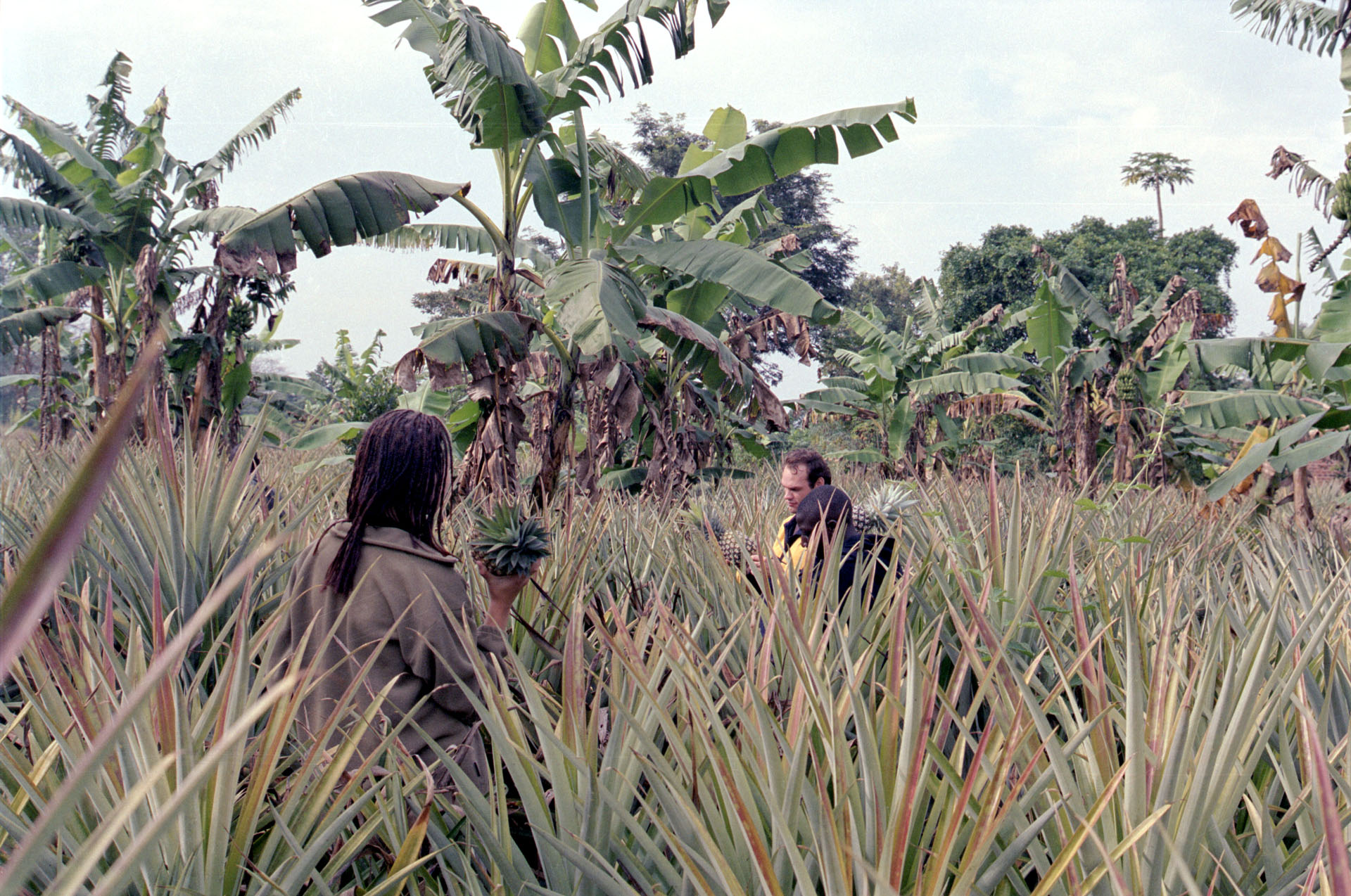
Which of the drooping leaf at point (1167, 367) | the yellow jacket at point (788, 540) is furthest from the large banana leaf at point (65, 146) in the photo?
the drooping leaf at point (1167, 367)

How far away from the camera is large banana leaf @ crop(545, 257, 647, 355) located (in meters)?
5.77

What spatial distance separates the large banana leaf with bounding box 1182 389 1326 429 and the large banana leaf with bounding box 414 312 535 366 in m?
6.46

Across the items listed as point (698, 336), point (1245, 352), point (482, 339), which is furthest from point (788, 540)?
point (1245, 352)

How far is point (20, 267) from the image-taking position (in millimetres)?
13930

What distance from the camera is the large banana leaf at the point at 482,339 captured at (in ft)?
18.7

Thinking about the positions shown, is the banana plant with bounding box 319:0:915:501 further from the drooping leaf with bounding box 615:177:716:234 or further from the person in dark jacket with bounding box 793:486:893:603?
the person in dark jacket with bounding box 793:486:893:603

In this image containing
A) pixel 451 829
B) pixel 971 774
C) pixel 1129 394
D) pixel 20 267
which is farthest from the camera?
pixel 20 267

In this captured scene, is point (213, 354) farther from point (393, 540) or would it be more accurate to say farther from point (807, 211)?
point (807, 211)

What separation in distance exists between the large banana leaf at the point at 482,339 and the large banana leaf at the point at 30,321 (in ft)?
22.7

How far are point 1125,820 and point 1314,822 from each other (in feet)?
1.31

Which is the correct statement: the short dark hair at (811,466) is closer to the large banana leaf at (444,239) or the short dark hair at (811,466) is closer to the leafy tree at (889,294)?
the large banana leaf at (444,239)

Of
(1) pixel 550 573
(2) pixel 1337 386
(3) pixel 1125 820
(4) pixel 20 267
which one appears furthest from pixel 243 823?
(4) pixel 20 267

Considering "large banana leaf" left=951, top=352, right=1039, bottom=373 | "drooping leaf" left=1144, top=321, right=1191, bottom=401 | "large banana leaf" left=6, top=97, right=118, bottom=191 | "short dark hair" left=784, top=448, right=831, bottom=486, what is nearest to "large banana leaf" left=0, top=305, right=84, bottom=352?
"large banana leaf" left=6, top=97, right=118, bottom=191

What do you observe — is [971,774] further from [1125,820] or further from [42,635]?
[42,635]
